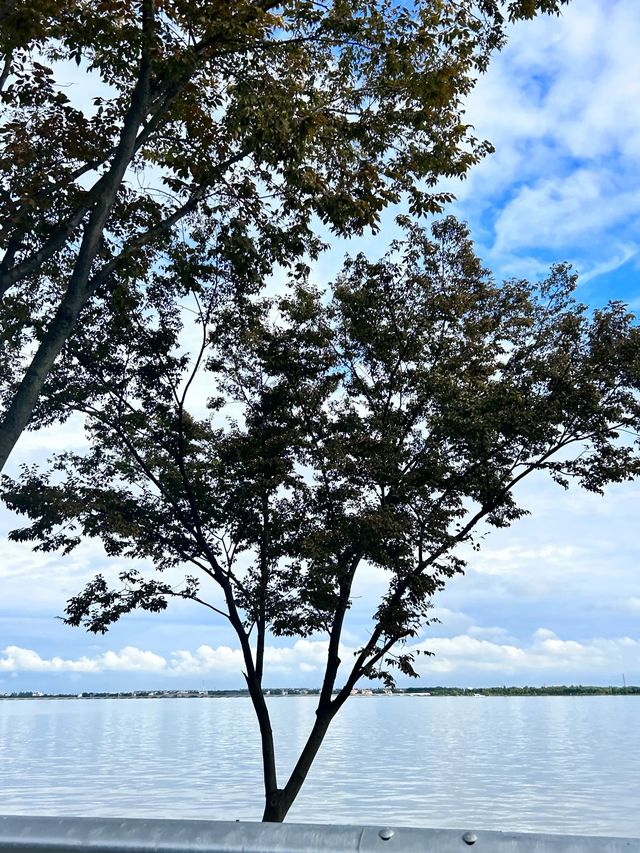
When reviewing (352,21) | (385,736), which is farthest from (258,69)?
(385,736)

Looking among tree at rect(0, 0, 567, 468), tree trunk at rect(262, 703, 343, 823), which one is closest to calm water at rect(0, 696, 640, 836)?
tree trunk at rect(262, 703, 343, 823)

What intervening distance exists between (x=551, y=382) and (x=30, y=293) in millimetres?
9782

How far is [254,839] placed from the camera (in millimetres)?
2766

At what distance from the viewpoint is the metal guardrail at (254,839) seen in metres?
2.57

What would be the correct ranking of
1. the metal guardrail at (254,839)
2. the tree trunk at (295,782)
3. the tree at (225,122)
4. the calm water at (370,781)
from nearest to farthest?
the metal guardrail at (254,839)
the tree at (225,122)
the tree trunk at (295,782)
the calm water at (370,781)

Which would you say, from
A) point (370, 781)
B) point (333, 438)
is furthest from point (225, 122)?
point (370, 781)

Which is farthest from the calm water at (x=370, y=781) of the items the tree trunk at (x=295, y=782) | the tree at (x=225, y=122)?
the tree at (x=225, y=122)

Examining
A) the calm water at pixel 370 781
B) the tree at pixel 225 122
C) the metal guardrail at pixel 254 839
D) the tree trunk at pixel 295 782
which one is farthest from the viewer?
the calm water at pixel 370 781

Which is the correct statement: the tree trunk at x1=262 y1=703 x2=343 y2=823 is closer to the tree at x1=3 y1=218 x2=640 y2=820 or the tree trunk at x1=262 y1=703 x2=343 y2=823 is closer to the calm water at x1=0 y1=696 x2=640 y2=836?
the tree at x1=3 y1=218 x2=640 y2=820

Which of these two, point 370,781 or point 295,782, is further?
point 370,781

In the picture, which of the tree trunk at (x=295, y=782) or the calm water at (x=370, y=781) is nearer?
the tree trunk at (x=295, y=782)

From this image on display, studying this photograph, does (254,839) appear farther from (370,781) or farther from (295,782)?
(370,781)

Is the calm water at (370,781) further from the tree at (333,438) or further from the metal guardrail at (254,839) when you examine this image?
the metal guardrail at (254,839)

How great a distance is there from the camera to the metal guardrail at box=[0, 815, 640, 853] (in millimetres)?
2570
